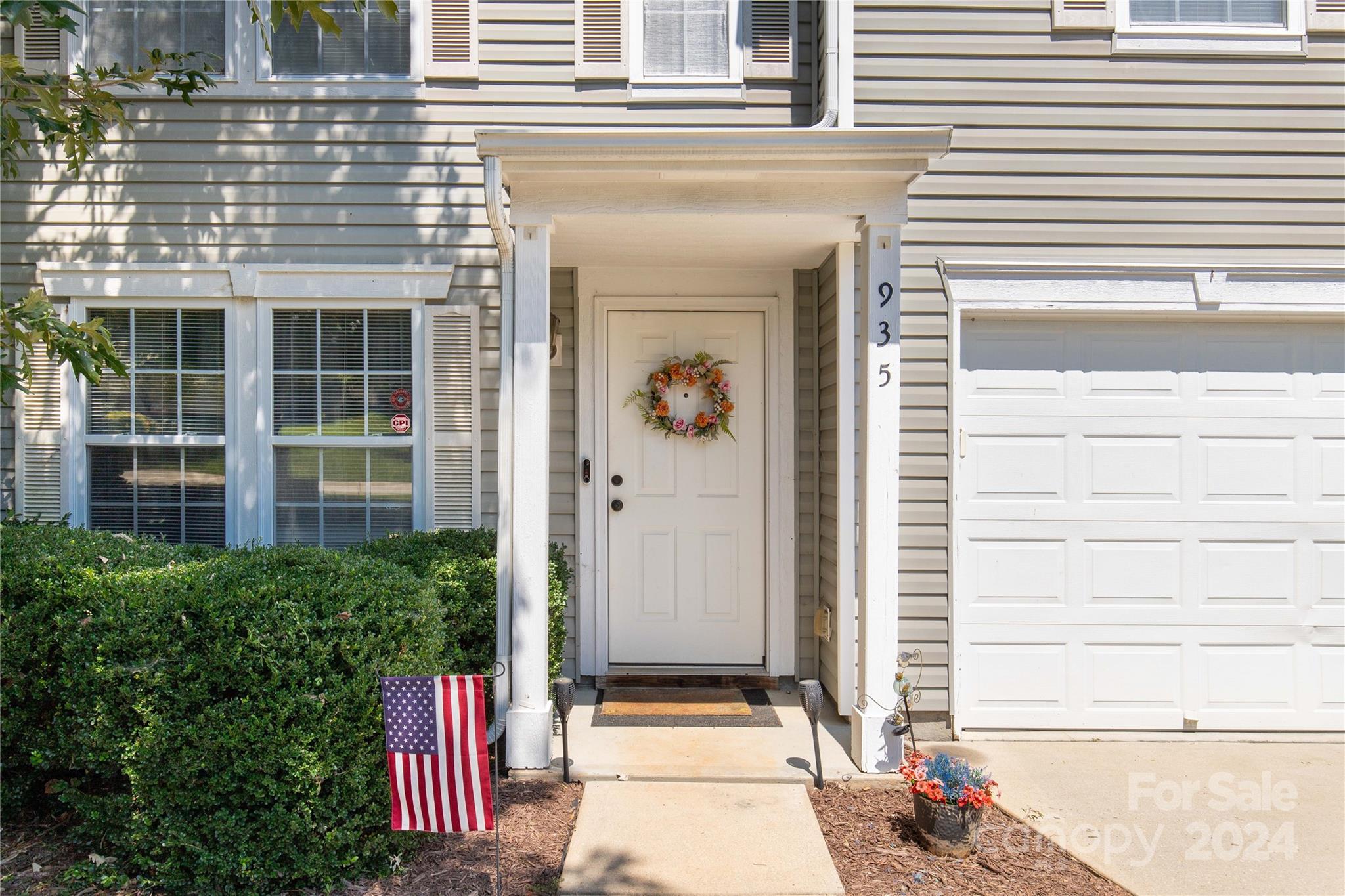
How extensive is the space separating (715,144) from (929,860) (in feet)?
9.36

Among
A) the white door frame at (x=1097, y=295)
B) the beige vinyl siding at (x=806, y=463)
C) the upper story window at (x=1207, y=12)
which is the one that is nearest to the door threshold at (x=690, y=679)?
the beige vinyl siding at (x=806, y=463)

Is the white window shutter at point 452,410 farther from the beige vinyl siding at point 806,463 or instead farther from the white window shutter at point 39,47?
the white window shutter at point 39,47

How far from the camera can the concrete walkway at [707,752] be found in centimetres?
369

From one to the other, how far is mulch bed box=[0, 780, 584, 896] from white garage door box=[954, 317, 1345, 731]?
2.26 metres

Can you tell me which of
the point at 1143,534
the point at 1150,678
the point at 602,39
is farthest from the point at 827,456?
the point at 602,39

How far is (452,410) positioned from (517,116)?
160cm

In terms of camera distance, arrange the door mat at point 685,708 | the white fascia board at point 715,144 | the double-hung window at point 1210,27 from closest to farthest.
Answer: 1. the white fascia board at point 715,144
2. the door mat at point 685,708
3. the double-hung window at point 1210,27

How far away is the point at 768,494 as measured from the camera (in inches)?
193

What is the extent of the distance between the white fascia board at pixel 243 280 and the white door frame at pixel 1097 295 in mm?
2682

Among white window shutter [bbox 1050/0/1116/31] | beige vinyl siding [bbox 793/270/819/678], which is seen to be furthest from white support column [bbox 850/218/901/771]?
white window shutter [bbox 1050/0/1116/31]

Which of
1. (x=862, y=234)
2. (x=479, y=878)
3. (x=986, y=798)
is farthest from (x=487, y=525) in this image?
(x=986, y=798)

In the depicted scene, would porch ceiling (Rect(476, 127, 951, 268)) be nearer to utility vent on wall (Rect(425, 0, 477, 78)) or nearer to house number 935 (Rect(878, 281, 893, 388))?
house number 935 (Rect(878, 281, 893, 388))

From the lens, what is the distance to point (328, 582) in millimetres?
2900

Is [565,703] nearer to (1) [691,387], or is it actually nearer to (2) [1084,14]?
(1) [691,387]
